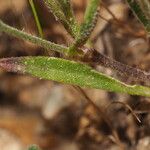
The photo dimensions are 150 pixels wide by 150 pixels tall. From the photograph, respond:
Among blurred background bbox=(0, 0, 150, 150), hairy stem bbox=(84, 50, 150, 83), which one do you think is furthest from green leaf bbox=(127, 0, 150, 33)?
blurred background bbox=(0, 0, 150, 150)

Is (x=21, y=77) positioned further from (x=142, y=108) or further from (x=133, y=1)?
(x=133, y=1)

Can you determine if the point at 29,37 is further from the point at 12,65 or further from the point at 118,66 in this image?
the point at 118,66

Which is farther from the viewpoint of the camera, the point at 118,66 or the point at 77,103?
the point at 77,103

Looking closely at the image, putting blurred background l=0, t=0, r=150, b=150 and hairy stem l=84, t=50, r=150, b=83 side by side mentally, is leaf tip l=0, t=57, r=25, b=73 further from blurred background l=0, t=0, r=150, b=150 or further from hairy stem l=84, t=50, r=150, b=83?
blurred background l=0, t=0, r=150, b=150

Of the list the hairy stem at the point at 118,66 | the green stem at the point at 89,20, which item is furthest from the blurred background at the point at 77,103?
the green stem at the point at 89,20

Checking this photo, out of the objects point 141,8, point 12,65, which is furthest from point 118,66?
point 12,65

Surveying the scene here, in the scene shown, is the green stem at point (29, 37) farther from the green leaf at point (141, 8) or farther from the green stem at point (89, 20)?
the green leaf at point (141, 8)
